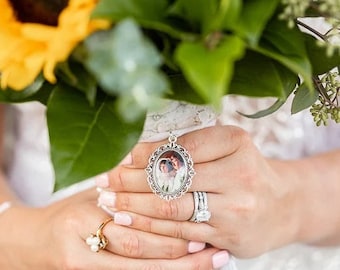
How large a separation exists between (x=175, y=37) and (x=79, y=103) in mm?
97

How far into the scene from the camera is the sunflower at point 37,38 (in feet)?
1.42

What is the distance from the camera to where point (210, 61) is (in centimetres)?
42

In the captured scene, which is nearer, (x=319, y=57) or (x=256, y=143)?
(x=319, y=57)

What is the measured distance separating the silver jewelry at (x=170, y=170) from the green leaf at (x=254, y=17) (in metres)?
0.22

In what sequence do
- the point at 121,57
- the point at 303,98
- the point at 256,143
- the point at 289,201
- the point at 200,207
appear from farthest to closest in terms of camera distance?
the point at 256,143, the point at 289,201, the point at 200,207, the point at 303,98, the point at 121,57

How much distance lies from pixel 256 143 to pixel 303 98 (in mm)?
415

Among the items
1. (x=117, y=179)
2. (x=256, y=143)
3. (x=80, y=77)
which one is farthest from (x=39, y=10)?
(x=256, y=143)

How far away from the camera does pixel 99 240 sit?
2.37 feet

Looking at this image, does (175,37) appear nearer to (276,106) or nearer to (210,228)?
(276,106)

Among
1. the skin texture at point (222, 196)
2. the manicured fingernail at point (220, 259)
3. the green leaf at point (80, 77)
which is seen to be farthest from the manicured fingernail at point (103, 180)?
the green leaf at point (80, 77)

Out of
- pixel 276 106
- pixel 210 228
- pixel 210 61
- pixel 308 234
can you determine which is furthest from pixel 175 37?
pixel 308 234

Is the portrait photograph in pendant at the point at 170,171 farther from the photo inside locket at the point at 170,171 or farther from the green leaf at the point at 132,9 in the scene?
the green leaf at the point at 132,9

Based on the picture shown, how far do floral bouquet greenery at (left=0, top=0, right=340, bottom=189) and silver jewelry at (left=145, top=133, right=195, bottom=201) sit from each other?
12 centimetres

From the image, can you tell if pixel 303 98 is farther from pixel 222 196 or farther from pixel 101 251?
pixel 101 251
